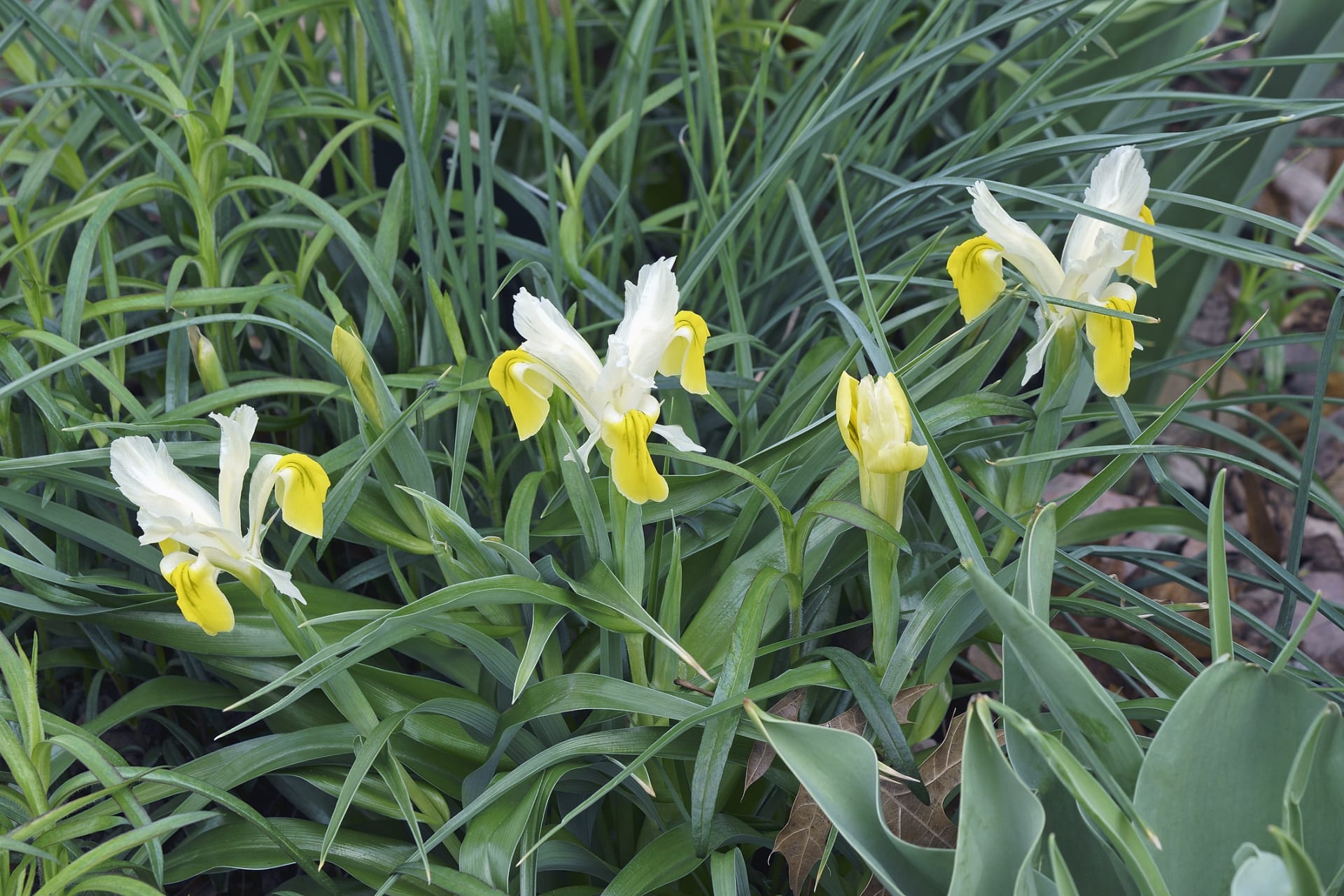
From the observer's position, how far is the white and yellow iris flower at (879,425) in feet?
2.13

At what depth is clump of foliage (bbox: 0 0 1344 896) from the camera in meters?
0.64

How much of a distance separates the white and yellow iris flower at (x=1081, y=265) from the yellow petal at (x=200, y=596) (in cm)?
63

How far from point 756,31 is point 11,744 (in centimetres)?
150

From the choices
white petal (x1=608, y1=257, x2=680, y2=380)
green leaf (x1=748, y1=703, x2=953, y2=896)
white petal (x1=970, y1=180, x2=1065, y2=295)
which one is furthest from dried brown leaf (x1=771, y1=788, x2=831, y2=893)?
white petal (x1=970, y1=180, x2=1065, y2=295)

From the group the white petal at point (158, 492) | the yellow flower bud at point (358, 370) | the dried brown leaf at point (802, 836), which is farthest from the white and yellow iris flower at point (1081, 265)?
the white petal at point (158, 492)

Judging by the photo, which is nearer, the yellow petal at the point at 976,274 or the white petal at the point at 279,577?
the white petal at the point at 279,577

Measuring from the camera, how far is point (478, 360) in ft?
3.26

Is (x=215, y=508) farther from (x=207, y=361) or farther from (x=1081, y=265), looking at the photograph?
(x=1081, y=265)

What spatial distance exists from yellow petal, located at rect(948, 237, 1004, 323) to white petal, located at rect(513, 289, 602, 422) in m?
0.33

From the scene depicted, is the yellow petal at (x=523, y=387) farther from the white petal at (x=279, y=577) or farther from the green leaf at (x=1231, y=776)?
the green leaf at (x=1231, y=776)

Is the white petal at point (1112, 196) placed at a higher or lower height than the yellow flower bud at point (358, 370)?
higher

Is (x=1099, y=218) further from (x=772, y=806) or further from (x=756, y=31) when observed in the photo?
(x=756, y=31)

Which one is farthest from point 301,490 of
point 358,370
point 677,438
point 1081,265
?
point 1081,265

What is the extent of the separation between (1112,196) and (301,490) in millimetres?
699
